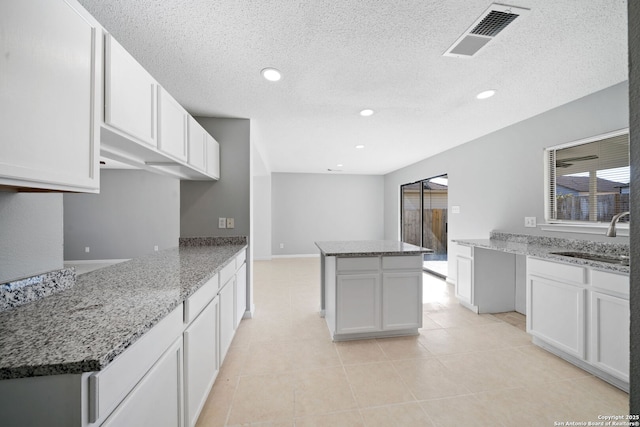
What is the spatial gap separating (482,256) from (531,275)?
0.77 m

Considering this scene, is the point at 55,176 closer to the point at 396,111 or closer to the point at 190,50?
the point at 190,50

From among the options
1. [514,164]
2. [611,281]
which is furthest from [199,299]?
[514,164]

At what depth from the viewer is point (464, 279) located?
10.7 ft

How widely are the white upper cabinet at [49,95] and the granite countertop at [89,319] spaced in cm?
49

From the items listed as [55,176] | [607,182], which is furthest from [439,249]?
[55,176]

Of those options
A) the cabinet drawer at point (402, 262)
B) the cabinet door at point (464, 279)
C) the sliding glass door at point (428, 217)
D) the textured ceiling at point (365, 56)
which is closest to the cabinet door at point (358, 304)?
the cabinet drawer at point (402, 262)

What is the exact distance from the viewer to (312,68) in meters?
1.95

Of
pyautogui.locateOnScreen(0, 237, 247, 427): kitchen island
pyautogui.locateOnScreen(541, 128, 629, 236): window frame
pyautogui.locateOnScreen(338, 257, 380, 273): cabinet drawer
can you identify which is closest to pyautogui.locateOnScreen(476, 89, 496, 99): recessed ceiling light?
pyautogui.locateOnScreen(541, 128, 629, 236): window frame

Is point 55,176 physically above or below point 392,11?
below

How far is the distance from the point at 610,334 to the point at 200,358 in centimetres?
276

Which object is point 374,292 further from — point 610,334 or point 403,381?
point 610,334

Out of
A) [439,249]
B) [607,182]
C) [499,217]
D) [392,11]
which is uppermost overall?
[392,11]

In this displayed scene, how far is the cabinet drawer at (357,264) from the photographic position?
2348 mm

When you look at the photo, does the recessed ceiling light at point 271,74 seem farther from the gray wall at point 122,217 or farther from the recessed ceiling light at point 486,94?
the gray wall at point 122,217
